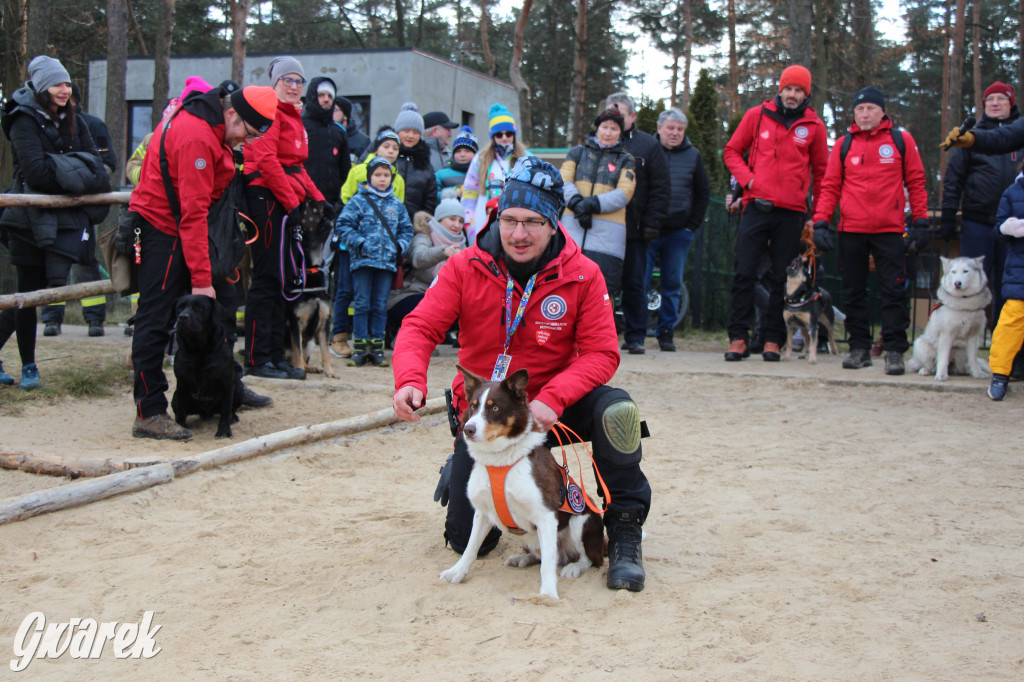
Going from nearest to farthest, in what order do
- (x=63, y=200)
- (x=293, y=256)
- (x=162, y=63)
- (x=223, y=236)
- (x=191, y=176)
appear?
(x=191, y=176) → (x=223, y=236) → (x=63, y=200) → (x=293, y=256) → (x=162, y=63)

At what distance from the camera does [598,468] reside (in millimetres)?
3689

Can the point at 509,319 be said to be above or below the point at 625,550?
above

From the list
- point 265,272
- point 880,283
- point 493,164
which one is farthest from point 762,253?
point 265,272

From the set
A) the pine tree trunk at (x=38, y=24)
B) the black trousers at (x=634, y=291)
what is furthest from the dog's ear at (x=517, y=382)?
the pine tree trunk at (x=38, y=24)

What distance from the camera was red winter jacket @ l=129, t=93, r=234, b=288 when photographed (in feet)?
17.4

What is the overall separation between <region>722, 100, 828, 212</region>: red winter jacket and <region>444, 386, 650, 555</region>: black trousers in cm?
568

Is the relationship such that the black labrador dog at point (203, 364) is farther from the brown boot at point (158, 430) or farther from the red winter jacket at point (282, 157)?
the red winter jacket at point (282, 157)

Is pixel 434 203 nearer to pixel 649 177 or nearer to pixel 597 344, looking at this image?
pixel 649 177

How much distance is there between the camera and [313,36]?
112 ft

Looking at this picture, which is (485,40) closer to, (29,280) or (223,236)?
(29,280)

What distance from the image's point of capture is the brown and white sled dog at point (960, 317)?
307 inches

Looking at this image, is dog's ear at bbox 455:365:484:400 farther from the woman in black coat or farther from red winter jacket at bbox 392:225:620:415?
the woman in black coat

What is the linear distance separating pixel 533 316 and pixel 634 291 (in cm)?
580

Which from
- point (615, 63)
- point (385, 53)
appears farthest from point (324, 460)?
point (615, 63)
